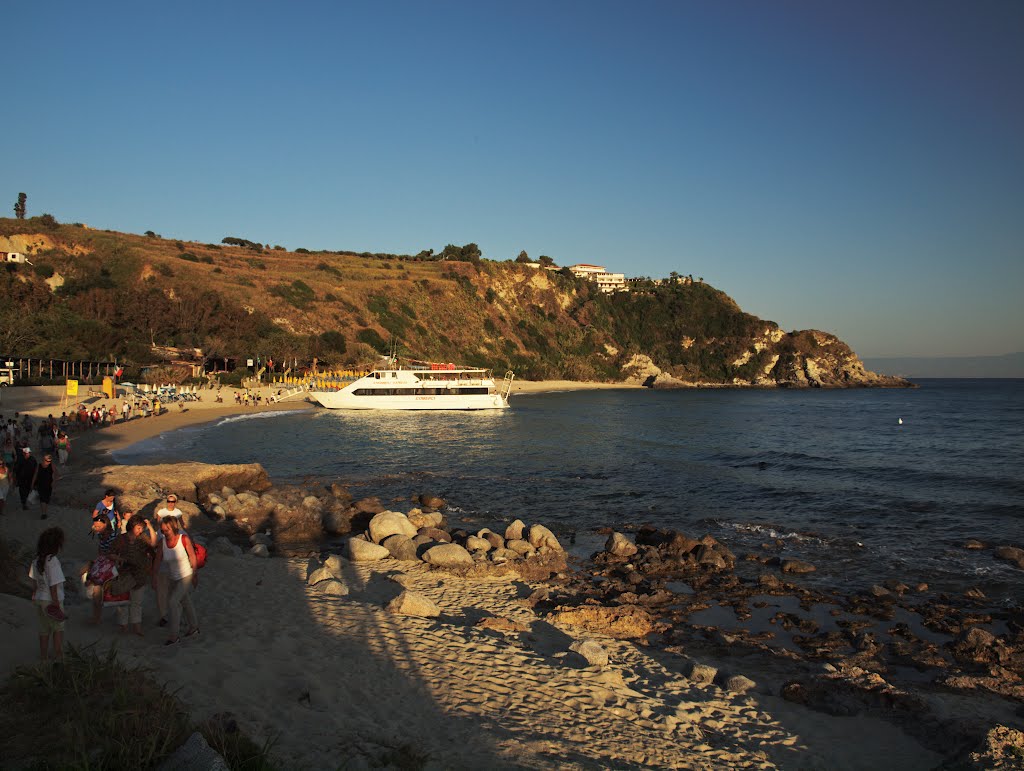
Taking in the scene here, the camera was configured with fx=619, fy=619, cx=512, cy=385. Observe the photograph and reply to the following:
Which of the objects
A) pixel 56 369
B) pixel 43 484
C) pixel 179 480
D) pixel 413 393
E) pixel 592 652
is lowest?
pixel 592 652

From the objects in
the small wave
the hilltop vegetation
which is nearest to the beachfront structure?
the hilltop vegetation

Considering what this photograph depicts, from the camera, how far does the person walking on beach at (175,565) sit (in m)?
6.98

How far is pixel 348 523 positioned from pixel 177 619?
862cm

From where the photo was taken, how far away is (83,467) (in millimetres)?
20203

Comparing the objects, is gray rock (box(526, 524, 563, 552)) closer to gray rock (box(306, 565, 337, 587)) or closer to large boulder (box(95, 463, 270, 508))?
gray rock (box(306, 565, 337, 587))

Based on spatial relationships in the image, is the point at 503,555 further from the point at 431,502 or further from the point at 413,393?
the point at 413,393

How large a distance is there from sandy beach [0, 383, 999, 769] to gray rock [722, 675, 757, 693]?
2.0 inches

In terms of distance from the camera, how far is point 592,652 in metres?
8.03

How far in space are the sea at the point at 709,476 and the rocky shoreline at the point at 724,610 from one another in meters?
1.15

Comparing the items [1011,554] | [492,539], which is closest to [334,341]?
[492,539]

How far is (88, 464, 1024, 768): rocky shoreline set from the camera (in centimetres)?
766

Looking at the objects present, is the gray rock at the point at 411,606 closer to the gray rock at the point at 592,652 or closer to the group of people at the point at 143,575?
the gray rock at the point at 592,652

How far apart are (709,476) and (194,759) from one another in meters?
23.1

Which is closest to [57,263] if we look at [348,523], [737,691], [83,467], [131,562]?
[83,467]
